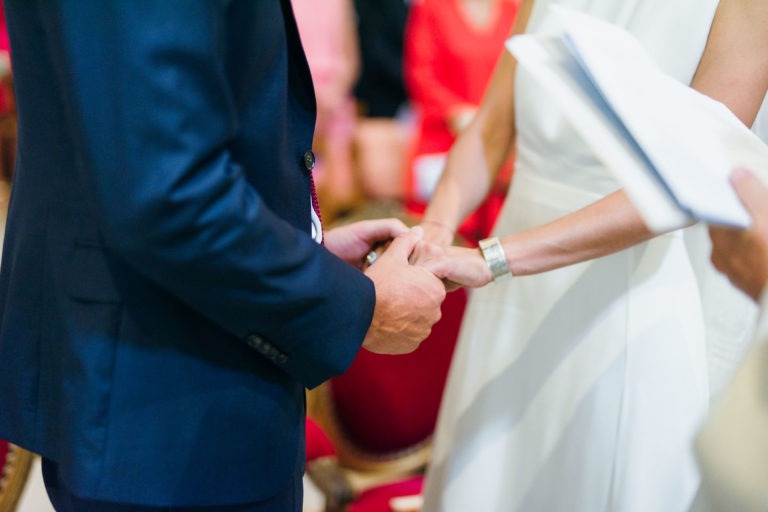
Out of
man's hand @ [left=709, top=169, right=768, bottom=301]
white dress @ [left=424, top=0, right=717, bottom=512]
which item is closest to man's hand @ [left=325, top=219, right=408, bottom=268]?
white dress @ [left=424, top=0, right=717, bottom=512]

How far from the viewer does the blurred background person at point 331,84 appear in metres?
4.02

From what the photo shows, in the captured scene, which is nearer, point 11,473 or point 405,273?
point 405,273

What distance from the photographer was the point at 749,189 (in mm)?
786

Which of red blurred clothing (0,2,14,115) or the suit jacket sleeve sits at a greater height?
the suit jacket sleeve

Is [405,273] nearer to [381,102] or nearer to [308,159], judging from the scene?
[308,159]

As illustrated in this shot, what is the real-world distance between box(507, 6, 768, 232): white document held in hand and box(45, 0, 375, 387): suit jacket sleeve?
12.6 inches

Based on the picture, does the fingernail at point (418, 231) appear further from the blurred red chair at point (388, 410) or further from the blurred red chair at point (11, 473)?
the blurred red chair at point (11, 473)

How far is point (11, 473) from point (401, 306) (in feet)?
2.64

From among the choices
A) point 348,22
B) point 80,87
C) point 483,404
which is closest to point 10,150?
point 348,22

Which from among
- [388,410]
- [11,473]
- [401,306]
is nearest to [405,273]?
[401,306]

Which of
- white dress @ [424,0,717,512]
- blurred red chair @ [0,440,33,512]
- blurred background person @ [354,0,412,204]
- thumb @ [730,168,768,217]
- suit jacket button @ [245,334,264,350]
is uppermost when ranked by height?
thumb @ [730,168,768,217]

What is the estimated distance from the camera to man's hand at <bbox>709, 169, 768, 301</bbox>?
0.77m

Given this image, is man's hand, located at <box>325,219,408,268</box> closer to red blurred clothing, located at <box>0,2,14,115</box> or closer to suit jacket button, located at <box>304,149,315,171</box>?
suit jacket button, located at <box>304,149,315,171</box>

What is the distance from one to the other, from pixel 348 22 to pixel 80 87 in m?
3.52
